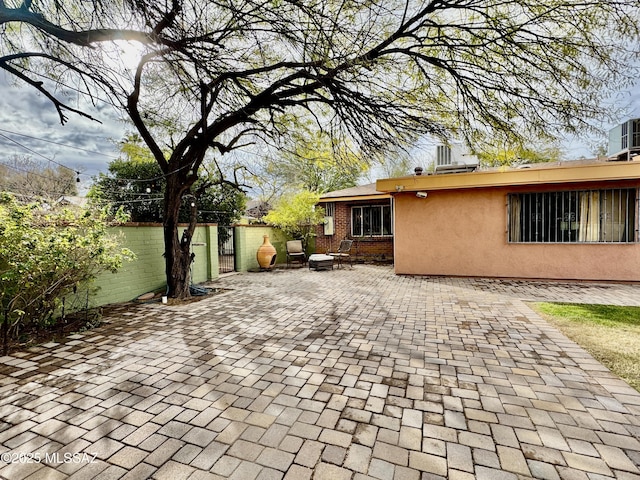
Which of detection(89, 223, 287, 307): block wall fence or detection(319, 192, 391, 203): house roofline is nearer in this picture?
detection(89, 223, 287, 307): block wall fence

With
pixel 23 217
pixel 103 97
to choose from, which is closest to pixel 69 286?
pixel 23 217

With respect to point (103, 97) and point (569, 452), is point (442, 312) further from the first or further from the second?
point (103, 97)

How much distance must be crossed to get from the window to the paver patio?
13.1ft

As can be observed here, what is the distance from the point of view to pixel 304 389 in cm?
258

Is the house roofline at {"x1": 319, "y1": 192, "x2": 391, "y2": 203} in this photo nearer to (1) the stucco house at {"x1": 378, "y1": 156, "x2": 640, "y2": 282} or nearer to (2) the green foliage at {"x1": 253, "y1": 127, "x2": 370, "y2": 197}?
(1) the stucco house at {"x1": 378, "y1": 156, "x2": 640, "y2": 282}

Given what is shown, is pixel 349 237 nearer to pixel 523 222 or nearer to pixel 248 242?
pixel 248 242

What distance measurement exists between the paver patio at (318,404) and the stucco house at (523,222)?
3752 millimetres

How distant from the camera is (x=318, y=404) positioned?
235 centimetres

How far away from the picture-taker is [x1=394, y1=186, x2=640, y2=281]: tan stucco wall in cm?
711

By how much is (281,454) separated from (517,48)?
5045mm

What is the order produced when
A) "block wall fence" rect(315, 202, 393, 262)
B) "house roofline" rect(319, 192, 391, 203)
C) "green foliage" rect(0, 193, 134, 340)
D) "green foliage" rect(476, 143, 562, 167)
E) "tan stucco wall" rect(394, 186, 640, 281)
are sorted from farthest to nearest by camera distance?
"block wall fence" rect(315, 202, 393, 262), "house roofline" rect(319, 192, 391, 203), "tan stucco wall" rect(394, 186, 640, 281), "green foliage" rect(476, 143, 562, 167), "green foliage" rect(0, 193, 134, 340)

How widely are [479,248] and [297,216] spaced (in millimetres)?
6390

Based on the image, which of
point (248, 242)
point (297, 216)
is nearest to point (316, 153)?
point (248, 242)

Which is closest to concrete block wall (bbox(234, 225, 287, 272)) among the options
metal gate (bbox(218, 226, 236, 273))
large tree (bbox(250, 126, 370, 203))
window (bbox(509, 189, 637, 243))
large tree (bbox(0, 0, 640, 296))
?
metal gate (bbox(218, 226, 236, 273))
